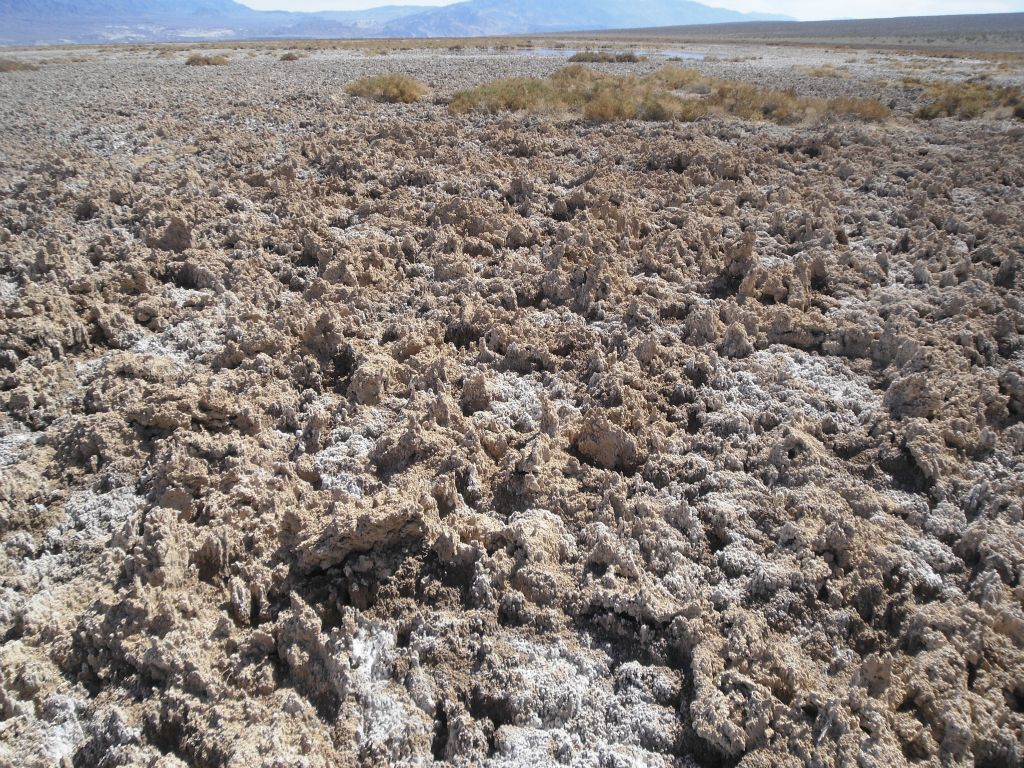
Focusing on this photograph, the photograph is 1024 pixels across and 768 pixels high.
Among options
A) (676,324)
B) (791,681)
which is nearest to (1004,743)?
(791,681)

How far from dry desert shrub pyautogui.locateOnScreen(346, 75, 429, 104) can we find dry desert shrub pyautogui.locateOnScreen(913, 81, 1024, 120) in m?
10.0

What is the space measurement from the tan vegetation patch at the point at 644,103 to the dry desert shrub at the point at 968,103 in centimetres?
102

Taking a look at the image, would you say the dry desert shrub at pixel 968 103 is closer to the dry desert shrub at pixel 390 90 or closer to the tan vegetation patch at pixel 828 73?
the tan vegetation patch at pixel 828 73

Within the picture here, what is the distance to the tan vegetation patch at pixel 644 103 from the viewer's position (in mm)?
11523

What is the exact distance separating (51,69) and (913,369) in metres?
25.6

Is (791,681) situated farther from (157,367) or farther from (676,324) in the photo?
(157,367)

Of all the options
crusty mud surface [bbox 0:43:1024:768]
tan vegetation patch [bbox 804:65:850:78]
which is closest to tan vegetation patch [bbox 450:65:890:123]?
crusty mud surface [bbox 0:43:1024:768]

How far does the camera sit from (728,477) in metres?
3.20

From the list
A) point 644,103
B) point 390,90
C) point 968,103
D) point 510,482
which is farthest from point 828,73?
point 510,482

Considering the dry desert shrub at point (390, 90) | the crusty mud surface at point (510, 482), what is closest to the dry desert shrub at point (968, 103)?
the crusty mud surface at point (510, 482)

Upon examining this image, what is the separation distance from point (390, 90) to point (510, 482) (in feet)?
41.9

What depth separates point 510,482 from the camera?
321 cm

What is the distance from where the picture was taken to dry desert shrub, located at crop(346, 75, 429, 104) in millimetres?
13516

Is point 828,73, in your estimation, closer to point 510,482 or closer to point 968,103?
point 968,103
